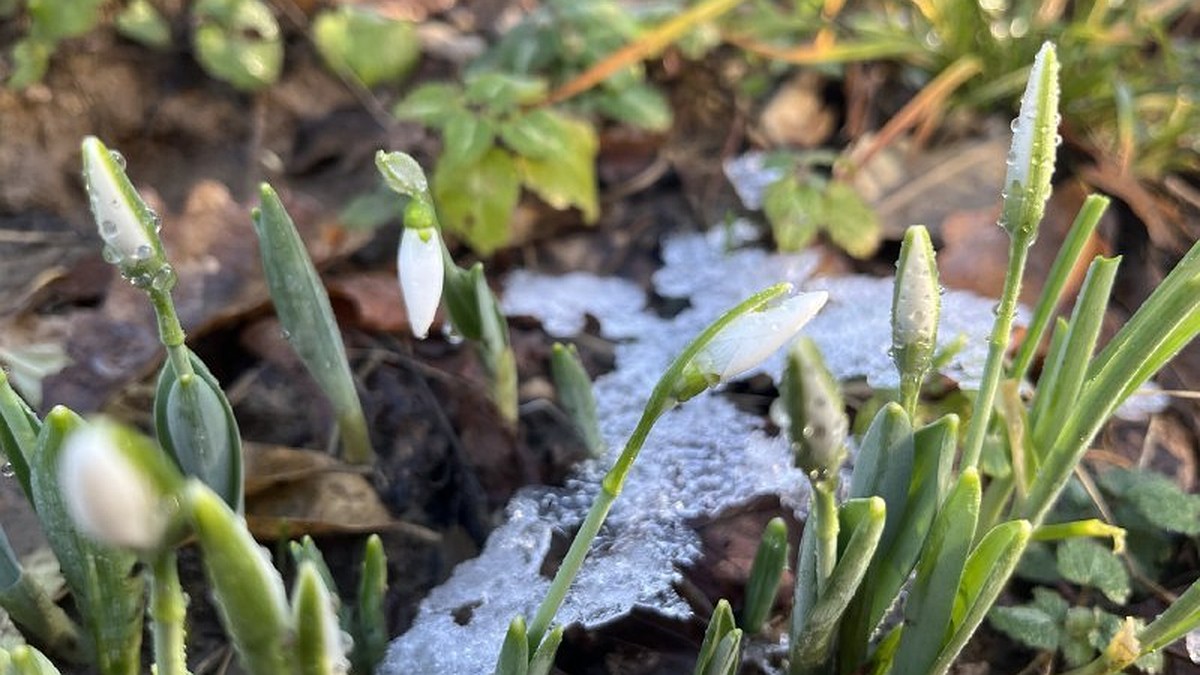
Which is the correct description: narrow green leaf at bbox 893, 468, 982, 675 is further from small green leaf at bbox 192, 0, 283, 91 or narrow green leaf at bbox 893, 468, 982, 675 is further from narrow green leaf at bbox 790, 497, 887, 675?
small green leaf at bbox 192, 0, 283, 91

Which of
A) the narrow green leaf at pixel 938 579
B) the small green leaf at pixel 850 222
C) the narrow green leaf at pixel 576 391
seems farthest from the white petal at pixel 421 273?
the small green leaf at pixel 850 222

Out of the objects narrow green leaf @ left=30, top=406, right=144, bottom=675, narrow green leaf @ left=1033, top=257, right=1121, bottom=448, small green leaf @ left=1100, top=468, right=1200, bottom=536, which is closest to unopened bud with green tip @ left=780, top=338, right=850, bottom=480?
narrow green leaf @ left=1033, top=257, right=1121, bottom=448

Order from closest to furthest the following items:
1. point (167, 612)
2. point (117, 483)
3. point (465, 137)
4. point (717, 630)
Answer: point (117, 483) → point (167, 612) → point (717, 630) → point (465, 137)

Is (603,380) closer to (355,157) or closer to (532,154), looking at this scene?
(532,154)

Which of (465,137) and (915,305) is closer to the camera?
(915,305)

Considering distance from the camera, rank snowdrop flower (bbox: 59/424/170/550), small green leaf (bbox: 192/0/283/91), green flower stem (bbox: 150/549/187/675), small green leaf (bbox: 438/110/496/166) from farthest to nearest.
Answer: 1. small green leaf (bbox: 192/0/283/91)
2. small green leaf (bbox: 438/110/496/166)
3. green flower stem (bbox: 150/549/187/675)
4. snowdrop flower (bbox: 59/424/170/550)

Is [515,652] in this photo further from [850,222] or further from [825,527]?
[850,222]

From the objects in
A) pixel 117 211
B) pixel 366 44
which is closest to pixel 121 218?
pixel 117 211

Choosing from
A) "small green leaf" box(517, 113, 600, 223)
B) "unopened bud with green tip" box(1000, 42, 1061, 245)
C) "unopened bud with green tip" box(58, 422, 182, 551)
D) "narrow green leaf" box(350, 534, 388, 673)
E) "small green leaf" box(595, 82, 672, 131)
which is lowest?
"narrow green leaf" box(350, 534, 388, 673)
